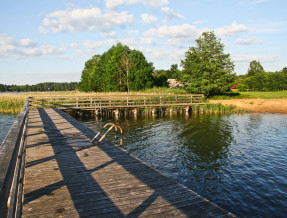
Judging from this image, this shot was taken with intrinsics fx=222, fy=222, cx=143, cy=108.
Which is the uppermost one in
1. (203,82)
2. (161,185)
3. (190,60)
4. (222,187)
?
(190,60)

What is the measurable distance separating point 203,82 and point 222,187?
3058cm

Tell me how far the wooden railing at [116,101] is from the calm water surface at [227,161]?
29.5ft

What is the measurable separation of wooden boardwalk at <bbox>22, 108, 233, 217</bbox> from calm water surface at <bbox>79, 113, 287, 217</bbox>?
8.61 ft

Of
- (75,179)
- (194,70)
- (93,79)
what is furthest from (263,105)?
(93,79)

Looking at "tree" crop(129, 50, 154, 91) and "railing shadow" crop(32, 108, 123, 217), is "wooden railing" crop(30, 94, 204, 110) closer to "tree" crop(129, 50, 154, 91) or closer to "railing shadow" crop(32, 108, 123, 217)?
"railing shadow" crop(32, 108, 123, 217)

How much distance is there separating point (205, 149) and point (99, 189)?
338 inches

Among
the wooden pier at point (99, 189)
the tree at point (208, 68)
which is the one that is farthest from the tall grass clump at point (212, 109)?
the wooden pier at point (99, 189)

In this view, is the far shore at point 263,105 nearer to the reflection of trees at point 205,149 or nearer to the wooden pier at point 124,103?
the wooden pier at point 124,103

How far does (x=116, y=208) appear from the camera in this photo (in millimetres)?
3789

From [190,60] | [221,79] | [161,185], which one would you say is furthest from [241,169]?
[190,60]

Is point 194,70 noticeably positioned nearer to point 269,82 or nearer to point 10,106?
point 10,106

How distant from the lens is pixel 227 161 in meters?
10.1

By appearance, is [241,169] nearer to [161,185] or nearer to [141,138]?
[161,185]

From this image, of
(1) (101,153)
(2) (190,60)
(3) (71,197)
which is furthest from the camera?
(2) (190,60)
